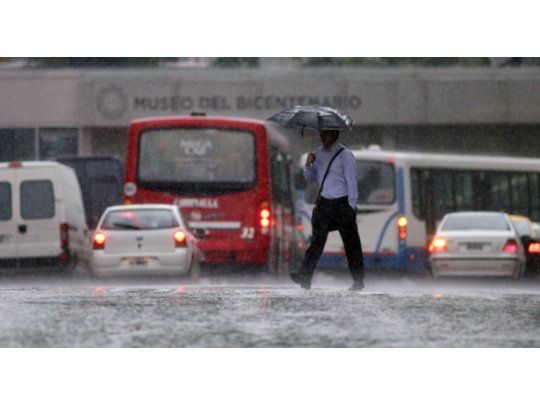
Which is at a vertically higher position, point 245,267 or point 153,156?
point 153,156

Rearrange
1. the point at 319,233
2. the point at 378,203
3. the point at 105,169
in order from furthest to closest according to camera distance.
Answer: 1. the point at 105,169
2. the point at 378,203
3. the point at 319,233

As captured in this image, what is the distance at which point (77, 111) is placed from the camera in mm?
32844

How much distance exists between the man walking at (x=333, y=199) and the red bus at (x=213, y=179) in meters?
9.01

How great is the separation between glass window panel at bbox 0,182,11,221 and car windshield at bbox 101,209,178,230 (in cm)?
418

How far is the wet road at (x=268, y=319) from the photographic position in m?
9.14

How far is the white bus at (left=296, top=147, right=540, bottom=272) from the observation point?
1013 inches

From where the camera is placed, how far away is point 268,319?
1042cm

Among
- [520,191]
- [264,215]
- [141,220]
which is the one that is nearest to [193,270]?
[141,220]

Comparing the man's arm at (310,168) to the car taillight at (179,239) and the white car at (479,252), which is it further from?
the white car at (479,252)

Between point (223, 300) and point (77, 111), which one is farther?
point (77, 111)

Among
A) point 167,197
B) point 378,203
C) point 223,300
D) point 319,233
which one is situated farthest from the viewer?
point 378,203

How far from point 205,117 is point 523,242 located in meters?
5.66
